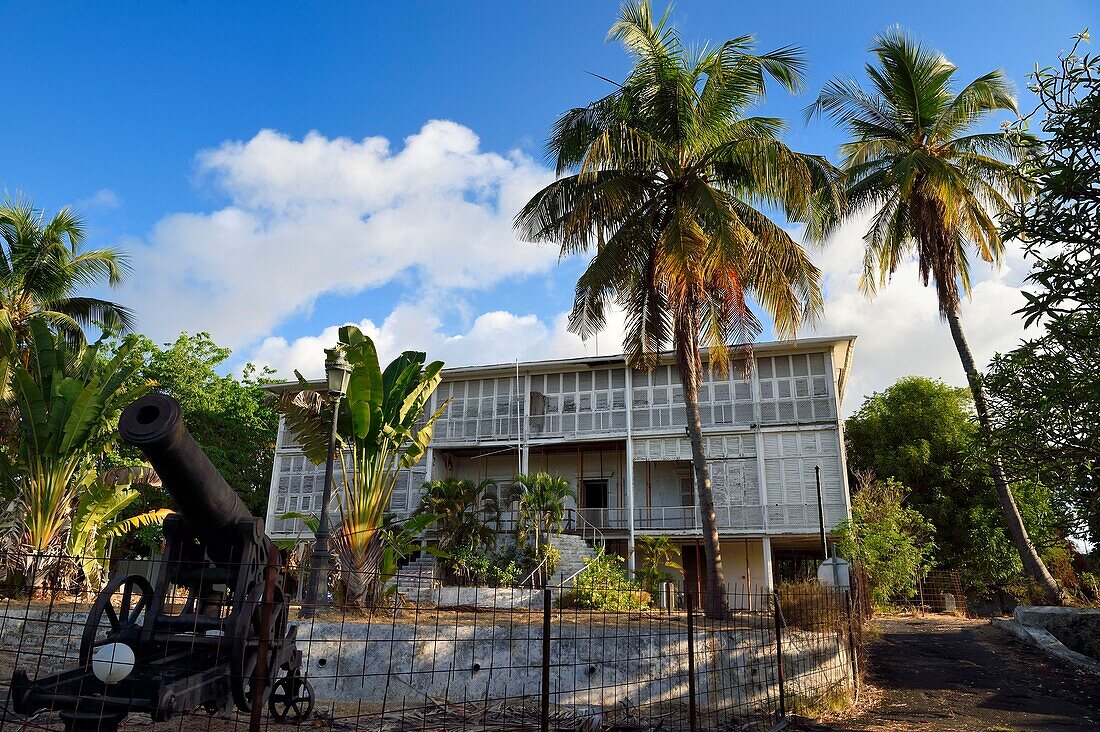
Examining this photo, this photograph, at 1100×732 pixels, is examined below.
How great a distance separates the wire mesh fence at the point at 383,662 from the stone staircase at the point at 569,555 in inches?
183

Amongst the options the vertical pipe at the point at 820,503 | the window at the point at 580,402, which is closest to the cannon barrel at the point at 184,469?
the vertical pipe at the point at 820,503

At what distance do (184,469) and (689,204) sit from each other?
984 cm

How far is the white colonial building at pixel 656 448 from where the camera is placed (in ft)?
69.7

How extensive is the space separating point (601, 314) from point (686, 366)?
2062mm

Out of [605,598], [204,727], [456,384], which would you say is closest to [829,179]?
[605,598]

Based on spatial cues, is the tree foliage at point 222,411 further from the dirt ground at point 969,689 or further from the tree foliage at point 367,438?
the dirt ground at point 969,689

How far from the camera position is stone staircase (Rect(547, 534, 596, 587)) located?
60.0 ft

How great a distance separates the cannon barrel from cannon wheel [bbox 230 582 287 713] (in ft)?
1.81

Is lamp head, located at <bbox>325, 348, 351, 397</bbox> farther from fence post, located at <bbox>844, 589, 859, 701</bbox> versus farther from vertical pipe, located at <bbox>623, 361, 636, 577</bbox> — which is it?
vertical pipe, located at <bbox>623, 361, 636, 577</bbox>

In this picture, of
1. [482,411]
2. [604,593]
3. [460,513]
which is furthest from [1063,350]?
[482,411]

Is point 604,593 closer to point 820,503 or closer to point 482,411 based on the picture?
point 820,503

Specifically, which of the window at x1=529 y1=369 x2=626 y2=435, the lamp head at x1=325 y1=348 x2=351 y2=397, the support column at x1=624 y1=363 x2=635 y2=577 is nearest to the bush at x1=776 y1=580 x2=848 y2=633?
the lamp head at x1=325 y1=348 x2=351 y2=397

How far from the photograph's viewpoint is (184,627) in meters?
5.73

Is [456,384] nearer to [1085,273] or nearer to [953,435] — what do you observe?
[953,435]
